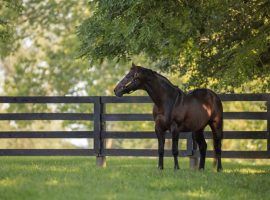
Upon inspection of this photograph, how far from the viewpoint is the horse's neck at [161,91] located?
1265 cm

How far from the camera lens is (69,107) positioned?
38219 millimetres

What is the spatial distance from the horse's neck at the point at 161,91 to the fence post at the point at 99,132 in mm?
2253

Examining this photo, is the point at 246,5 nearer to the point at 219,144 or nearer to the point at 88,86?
the point at 219,144

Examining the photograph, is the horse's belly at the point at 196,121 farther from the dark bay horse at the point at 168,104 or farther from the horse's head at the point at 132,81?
the horse's head at the point at 132,81

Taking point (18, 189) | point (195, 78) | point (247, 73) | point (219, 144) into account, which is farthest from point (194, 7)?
point (18, 189)

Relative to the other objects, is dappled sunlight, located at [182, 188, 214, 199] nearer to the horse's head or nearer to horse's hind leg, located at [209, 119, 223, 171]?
the horse's head

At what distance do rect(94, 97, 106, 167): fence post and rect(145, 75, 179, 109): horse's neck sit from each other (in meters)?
2.25

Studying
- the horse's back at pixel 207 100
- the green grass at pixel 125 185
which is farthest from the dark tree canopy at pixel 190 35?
the green grass at pixel 125 185

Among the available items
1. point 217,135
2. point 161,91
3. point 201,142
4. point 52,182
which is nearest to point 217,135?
point 217,135

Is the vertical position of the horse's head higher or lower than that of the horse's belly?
higher

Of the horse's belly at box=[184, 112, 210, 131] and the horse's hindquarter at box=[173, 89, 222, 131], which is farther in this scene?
the horse's belly at box=[184, 112, 210, 131]

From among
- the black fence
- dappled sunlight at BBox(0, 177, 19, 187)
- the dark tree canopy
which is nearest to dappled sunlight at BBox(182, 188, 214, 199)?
dappled sunlight at BBox(0, 177, 19, 187)

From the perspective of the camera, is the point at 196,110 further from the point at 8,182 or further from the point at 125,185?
the point at 8,182

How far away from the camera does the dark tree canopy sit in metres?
→ 12.1
